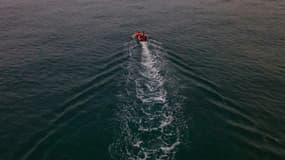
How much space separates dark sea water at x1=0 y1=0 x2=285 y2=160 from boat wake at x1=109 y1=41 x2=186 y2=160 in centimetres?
21

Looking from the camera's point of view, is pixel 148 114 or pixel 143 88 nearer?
pixel 148 114

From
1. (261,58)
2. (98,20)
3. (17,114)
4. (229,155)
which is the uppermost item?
(98,20)

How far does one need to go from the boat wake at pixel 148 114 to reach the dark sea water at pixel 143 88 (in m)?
0.21

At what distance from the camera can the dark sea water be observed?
41750mm

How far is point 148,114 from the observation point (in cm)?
4847

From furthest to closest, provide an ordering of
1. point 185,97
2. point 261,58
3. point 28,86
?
point 261,58, point 28,86, point 185,97

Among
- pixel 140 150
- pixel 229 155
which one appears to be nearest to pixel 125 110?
pixel 140 150

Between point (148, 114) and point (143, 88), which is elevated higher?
point (143, 88)

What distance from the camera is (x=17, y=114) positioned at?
49.4m

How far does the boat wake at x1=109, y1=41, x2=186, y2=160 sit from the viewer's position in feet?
134

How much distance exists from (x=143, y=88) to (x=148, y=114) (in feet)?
30.6

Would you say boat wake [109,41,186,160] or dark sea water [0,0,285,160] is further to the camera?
dark sea water [0,0,285,160]

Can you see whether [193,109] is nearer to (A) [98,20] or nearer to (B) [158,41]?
(B) [158,41]

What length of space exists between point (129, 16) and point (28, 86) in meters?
59.4
